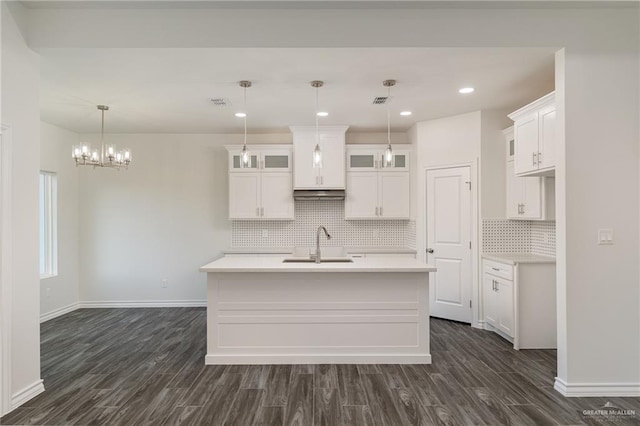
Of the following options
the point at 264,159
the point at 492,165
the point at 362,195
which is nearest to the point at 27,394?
the point at 264,159

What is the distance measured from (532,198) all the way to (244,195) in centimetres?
386

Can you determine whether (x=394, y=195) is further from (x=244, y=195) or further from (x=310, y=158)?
(x=244, y=195)

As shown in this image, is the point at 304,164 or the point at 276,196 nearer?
the point at 304,164

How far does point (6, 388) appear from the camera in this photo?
2.67 m

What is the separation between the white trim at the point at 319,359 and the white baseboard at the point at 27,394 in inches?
51.3

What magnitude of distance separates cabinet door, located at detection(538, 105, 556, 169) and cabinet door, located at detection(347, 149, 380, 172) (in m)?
2.41

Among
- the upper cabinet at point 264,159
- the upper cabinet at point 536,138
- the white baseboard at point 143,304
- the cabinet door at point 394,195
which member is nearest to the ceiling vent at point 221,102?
the upper cabinet at point 264,159

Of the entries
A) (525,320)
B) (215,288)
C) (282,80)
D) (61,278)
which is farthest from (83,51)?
(525,320)

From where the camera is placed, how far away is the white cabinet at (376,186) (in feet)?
18.5

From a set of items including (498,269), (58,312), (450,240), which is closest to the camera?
(498,269)

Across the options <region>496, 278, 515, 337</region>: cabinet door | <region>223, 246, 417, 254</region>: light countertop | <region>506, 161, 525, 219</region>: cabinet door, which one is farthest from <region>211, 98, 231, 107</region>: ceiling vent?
<region>496, 278, 515, 337</region>: cabinet door

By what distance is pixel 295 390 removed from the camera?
9.86 ft

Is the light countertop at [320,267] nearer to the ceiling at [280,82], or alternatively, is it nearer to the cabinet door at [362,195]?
the ceiling at [280,82]

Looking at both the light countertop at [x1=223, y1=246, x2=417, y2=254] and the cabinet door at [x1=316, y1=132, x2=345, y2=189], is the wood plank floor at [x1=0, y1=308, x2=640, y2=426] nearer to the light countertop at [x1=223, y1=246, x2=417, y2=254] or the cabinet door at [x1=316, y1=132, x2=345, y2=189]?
the light countertop at [x1=223, y1=246, x2=417, y2=254]
